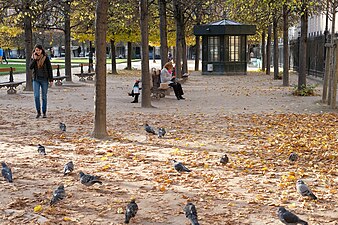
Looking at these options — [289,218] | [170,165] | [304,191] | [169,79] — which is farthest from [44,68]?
[289,218]

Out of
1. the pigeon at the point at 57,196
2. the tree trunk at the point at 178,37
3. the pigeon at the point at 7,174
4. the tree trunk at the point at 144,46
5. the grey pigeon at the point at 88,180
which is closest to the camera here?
the pigeon at the point at 57,196

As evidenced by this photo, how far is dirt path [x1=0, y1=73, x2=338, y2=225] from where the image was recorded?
614cm

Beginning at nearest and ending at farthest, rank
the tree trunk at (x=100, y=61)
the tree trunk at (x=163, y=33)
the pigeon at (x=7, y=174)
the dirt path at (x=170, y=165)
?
the dirt path at (x=170, y=165)
the pigeon at (x=7, y=174)
the tree trunk at (x=100, y=61)
the tree trunk at (x=163, y=33)

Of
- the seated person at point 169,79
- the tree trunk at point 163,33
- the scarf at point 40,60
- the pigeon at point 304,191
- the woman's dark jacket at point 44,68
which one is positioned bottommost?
the pigeon at point 304,191

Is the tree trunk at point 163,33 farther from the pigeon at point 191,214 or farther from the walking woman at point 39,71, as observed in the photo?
the pigeon at point 191,214

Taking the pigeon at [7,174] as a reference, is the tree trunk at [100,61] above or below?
above

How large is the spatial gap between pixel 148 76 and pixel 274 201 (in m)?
9.93

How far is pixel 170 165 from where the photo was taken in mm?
8523

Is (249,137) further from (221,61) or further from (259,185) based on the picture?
(221,61)

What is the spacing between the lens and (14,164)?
28.4 ft

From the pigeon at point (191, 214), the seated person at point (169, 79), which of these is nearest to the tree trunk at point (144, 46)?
the seated person at point (169, 79)

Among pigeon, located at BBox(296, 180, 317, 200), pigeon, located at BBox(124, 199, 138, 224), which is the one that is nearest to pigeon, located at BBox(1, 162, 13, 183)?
pigeon, located at BBox(124, 199, 138, 224)

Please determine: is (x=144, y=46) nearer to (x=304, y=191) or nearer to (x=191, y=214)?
(x=304, y=191)

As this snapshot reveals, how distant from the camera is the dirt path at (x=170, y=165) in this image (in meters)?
6.14
